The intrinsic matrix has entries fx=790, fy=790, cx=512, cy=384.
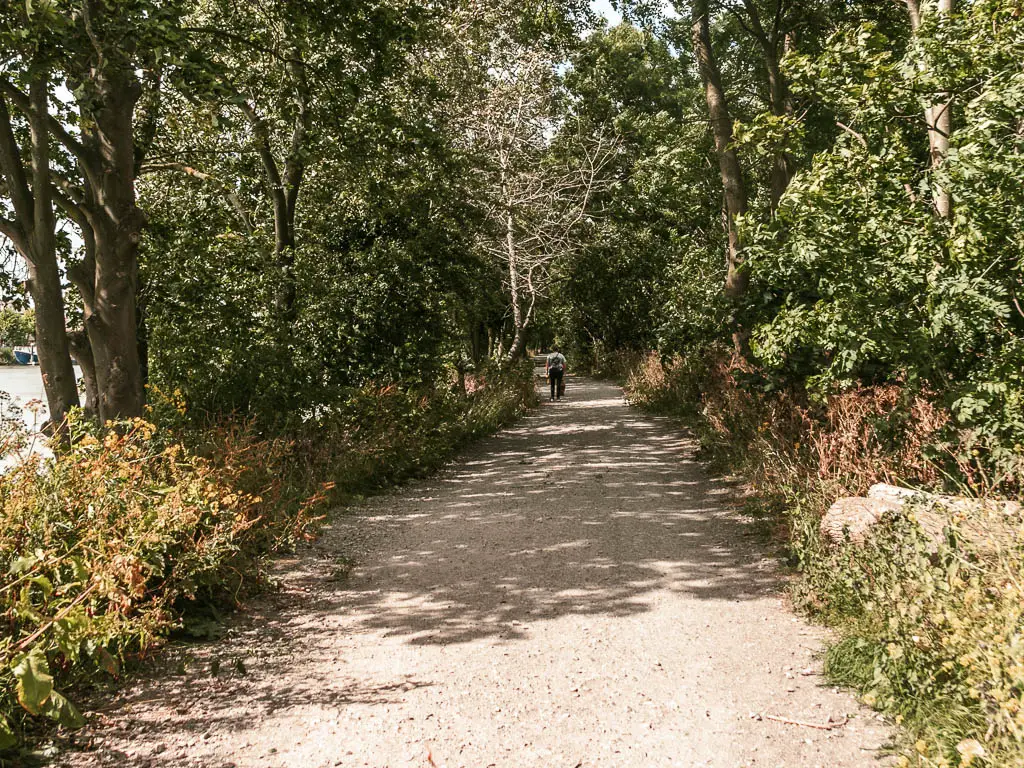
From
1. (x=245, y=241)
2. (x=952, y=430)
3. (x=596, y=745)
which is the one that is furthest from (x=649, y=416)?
(x=596, y=745)

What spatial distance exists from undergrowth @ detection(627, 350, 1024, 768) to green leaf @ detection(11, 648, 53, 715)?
3.44m

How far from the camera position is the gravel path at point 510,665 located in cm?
381

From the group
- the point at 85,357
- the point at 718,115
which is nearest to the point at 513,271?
the point at 718,115

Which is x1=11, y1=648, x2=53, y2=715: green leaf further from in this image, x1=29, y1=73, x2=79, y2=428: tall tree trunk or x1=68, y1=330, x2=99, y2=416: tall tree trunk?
x1=68, y1=330, x2=99, y2=416: tall tree trunk

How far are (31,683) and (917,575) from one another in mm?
4247

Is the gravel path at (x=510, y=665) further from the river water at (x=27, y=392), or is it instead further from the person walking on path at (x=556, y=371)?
the person walking on path at (x=556, y=371)

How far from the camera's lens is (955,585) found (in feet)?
12.4

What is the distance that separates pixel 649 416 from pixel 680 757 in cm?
1633

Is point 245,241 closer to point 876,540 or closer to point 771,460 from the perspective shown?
point 771,460

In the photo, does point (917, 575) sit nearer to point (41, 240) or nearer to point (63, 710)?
point (63, 710)

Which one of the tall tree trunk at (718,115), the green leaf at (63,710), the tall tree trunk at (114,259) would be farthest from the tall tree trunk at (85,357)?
the tall tree trunk at (718,115)

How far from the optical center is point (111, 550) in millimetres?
4676

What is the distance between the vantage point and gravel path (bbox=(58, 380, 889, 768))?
12.5 feet

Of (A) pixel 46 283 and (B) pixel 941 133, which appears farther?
(A) pixel 46 283
